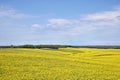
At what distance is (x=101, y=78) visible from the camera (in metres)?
19.6

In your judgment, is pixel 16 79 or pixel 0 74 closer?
pixel 16 79

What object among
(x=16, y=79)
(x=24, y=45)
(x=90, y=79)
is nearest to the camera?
(x=16, y=79)

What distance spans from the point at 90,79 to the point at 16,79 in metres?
4.88

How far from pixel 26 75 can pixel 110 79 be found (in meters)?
5.77

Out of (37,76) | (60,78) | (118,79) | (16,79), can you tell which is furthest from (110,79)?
(16,79)

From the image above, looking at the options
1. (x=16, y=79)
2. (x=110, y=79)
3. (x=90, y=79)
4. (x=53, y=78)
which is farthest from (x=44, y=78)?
(x=110, y=79)

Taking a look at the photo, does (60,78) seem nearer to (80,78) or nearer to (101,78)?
(80,78)

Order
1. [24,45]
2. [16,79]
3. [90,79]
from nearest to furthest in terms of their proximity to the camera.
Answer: [16,79]
[90,79]
[24,45]

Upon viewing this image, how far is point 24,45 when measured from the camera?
3233 inches

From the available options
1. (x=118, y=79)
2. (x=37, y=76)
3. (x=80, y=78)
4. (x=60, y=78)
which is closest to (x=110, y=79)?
(x=118, y=79)

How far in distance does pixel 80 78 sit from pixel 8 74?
4.93 m

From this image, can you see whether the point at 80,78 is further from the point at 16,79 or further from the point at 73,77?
the point at 16,79

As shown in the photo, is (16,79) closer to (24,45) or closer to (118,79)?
(118,79)

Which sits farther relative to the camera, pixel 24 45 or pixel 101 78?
pixel 24 45
